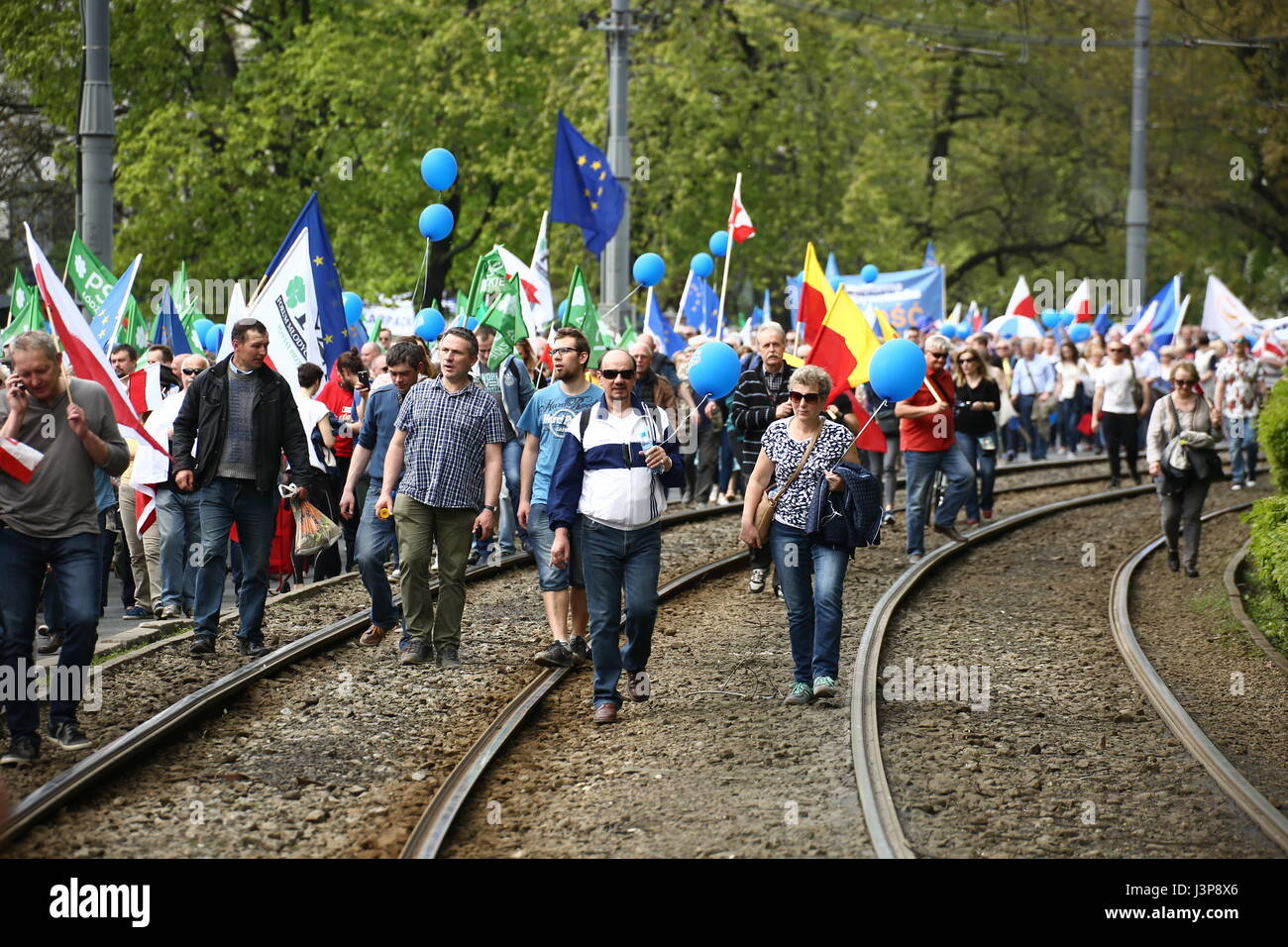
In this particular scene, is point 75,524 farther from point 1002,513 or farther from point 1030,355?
point 1030,355

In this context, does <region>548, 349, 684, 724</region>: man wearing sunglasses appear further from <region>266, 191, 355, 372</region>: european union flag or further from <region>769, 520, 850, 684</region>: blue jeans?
<region>266, 191, 355, 372</region>: european union flag

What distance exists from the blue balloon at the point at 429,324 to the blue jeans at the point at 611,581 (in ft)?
18.9

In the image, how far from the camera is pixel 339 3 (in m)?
33.3

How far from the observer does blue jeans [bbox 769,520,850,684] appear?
9.48 metres

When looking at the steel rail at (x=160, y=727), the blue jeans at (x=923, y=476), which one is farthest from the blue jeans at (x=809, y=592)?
the blue jeans at (x=923, y=476)

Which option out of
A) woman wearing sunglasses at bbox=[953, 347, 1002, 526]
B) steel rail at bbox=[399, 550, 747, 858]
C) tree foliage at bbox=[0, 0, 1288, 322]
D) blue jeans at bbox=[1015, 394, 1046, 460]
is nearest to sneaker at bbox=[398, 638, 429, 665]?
steel rail at bbox=[399, 550, 747, 858]

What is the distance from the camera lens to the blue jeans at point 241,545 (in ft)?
34.4

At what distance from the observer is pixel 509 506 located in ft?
49.4

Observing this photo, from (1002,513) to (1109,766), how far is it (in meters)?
11.1

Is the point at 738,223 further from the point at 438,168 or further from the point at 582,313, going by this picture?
the point at 438,168

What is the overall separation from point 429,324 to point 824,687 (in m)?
6.45

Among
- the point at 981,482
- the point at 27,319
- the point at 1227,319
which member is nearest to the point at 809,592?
the point at 27,319

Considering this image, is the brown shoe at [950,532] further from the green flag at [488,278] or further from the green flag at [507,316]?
the green flag at [488,278]

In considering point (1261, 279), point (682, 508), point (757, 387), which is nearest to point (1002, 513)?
point (682, 508)
